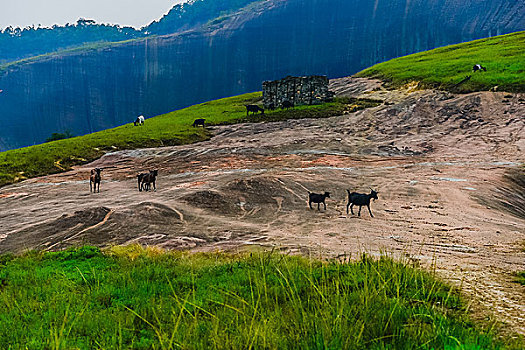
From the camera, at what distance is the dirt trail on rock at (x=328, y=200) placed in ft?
34.0

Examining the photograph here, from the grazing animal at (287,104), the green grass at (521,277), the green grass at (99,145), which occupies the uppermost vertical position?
the grazing animal at (287,104)

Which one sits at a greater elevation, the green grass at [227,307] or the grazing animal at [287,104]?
the grazing animal at [287,104]

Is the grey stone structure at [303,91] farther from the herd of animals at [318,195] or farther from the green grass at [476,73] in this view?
the herd of animals at [318,195]

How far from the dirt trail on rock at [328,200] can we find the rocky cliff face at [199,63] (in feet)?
514

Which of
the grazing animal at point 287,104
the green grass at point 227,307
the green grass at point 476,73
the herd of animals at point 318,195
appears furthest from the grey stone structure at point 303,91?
the green grass at point 227,307

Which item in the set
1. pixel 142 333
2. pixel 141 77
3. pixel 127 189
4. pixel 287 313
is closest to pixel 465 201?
pixel 287 313

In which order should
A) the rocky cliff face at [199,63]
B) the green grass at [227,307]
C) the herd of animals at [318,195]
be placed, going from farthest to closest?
the rocky cliff face at [199,63] → the herd of animals at [318,195] → the green grass at [227,307]

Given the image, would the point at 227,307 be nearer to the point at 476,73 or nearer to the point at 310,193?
the point at 310,193

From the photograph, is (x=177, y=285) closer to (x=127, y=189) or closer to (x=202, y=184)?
(x=202, y=184)

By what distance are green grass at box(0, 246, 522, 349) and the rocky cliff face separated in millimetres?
178152

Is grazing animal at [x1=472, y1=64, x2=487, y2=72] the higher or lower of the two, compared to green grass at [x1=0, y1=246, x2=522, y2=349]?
higher

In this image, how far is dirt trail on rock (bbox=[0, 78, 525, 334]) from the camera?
10.4m

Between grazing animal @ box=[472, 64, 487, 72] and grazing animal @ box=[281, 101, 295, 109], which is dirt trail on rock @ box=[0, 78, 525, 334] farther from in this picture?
grazing animal @ box=[281, 101, 295, 109]

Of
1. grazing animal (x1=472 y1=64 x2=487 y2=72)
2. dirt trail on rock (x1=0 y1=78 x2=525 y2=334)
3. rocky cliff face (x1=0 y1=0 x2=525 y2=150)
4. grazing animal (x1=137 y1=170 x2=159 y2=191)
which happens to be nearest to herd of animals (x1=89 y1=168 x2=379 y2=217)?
grazing animal (x1=137 y1=170 x2=159 y2=191)
